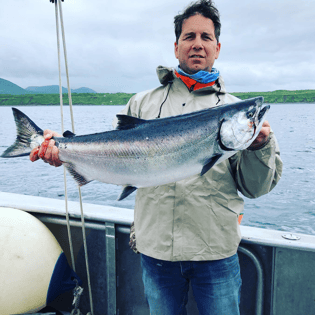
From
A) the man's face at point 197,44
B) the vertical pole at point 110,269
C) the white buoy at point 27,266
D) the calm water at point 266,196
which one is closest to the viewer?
the man's face at point 197,44

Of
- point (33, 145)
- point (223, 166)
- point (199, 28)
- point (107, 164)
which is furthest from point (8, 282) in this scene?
point (199, 28)

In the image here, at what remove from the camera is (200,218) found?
2342 millimetres

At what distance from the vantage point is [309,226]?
9.09 metres

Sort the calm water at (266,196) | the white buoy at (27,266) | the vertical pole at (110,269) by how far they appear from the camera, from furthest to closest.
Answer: the calm water at (266,196), the vertical pole at (110,269), the white buoy at (27,266)

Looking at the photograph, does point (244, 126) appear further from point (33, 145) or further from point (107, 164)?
point (33, 145)

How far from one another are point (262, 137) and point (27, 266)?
2.60m

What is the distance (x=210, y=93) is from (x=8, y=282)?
8.80 feet

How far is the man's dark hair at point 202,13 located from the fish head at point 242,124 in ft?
3.11

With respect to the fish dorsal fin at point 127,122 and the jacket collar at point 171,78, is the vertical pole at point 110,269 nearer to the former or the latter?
the fish dorsal fin at point 127,122

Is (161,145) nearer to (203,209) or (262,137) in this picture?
(203,209)

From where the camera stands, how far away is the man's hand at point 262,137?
2.11 m

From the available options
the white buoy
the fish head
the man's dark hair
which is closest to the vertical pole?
the white buoy

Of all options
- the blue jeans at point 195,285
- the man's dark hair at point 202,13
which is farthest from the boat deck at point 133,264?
the man's dark hair at point 202,13

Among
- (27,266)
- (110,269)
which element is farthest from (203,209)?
(27,266)
